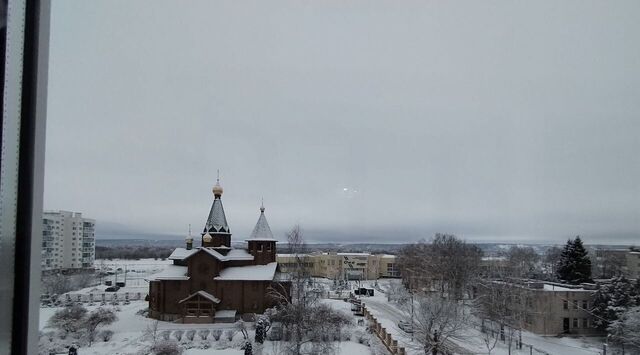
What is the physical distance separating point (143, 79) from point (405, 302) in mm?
3366

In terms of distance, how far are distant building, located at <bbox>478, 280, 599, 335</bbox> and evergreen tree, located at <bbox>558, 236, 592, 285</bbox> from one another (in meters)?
0.04

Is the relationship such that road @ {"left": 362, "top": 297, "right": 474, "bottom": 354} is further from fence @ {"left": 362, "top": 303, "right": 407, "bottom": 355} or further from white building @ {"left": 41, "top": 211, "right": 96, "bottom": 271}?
white building @ {"left": 41, "top": 211, "right": 96, "bottom": 271}

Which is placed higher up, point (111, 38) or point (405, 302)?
point (111, 38)

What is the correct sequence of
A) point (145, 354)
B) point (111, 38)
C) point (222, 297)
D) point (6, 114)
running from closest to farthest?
point (6, 114), point (111, 38), point (145, 354), point (222, 297)

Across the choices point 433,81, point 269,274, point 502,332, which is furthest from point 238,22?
point 269,274

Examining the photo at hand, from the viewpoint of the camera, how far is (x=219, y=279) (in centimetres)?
721

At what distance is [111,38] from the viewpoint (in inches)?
66.1

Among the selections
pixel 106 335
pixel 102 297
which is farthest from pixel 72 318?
pixel 106 335

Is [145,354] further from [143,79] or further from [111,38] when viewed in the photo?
[111,38]

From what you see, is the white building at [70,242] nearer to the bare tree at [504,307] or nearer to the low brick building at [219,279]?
the bare tree at [504,307]

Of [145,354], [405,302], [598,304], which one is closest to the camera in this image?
[598,304]

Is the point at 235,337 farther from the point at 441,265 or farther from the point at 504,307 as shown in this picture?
the point at 504,307

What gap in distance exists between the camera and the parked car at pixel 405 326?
3675mm

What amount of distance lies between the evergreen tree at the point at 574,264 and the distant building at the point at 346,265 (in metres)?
1.66
